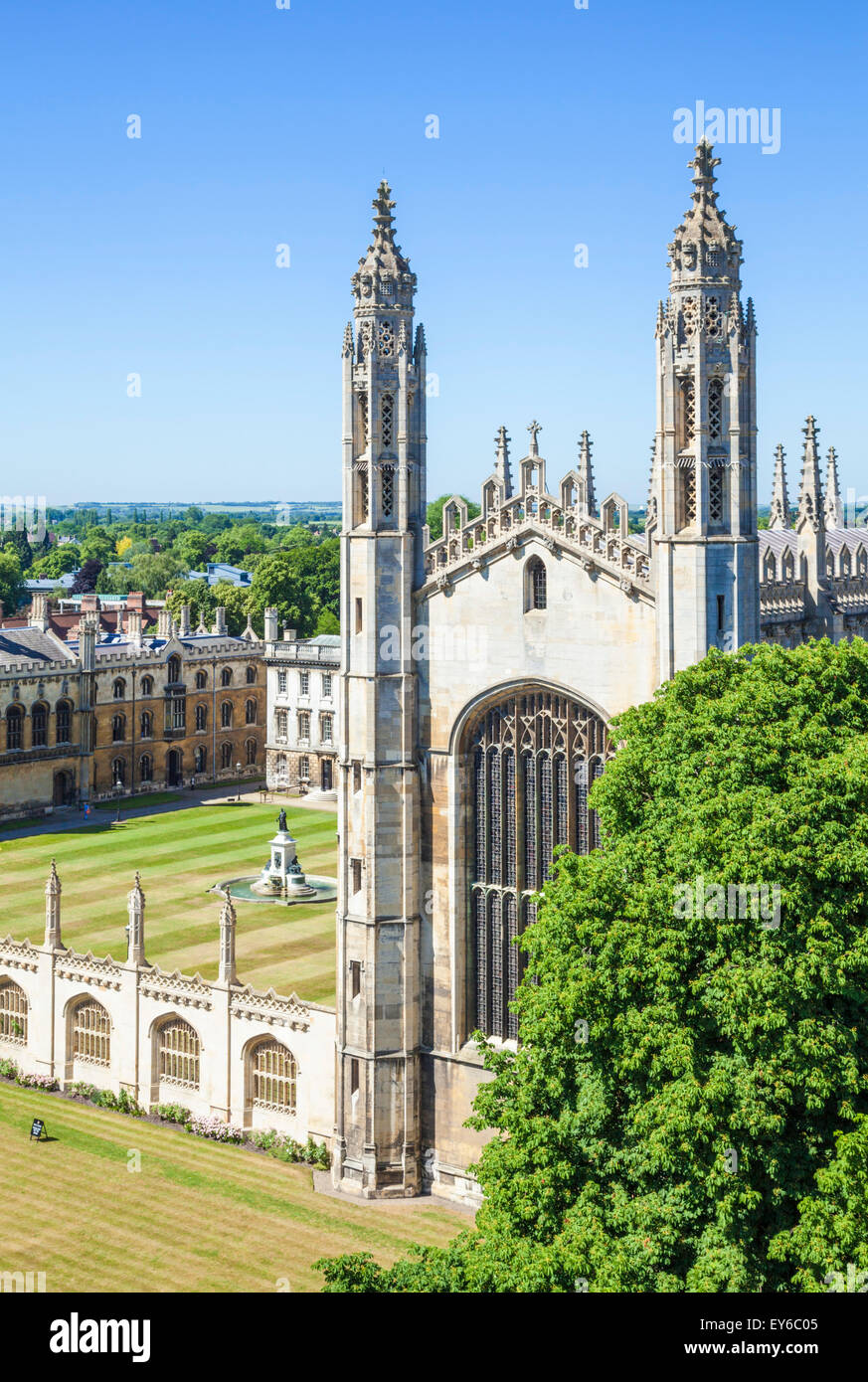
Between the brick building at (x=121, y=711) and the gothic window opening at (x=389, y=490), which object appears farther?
the brick building at (x=121, y=711)

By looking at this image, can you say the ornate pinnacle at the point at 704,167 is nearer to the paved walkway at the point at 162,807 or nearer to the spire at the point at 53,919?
the spire at the point at 53,919

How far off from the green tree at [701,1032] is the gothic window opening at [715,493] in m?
5.58

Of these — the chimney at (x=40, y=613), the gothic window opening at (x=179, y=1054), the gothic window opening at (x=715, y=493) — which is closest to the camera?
the gothic window opening at (x=715, y=493)

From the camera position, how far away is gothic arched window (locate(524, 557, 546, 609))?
33.4 metres

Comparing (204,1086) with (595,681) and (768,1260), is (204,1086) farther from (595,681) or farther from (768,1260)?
(768,1260)

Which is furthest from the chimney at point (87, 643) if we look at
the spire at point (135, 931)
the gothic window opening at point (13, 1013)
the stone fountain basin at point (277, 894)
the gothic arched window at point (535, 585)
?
the gothic arched window at point (535, 585)

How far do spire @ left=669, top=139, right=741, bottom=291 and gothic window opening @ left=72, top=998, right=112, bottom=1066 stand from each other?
2418 cm

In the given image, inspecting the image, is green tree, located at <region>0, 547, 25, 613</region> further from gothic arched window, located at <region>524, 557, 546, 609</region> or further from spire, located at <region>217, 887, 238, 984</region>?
gothic arched window, located at <region>524, 557, 546, 609</region>

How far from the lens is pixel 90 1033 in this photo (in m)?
41.4

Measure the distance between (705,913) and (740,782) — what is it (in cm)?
227

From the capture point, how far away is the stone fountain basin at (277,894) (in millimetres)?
62625

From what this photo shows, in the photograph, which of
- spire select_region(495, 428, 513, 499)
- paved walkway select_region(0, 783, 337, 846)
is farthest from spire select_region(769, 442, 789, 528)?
paved walkway select_region(0, 783, 337, 846)
